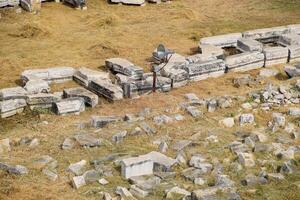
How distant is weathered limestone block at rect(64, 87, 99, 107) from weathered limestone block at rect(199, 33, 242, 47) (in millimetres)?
4719

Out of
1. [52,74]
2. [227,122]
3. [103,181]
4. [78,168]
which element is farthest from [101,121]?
[52,74]

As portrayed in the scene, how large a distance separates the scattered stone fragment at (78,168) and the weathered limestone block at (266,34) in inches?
346

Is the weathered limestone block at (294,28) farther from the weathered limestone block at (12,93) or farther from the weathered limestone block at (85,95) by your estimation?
the weathered limestone block at (12,93)

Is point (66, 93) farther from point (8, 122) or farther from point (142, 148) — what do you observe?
point (142, 148)

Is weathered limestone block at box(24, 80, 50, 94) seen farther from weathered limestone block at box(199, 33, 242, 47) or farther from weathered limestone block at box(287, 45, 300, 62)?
weathered limestone block at box(287, 45, 300, 62)

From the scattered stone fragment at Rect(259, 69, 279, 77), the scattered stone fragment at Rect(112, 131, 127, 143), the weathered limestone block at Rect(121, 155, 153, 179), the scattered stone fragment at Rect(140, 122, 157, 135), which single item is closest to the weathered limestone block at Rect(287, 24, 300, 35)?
the scattered stone fragment at Rect(259, 69, 279, 77)

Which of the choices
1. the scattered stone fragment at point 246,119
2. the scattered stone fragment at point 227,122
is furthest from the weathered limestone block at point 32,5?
the scattered stone fragment at point 246,119

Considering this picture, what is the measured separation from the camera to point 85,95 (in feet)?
44.1

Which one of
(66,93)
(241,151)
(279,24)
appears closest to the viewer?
(241,151)

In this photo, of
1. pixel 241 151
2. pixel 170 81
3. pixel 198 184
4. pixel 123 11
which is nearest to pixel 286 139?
pixel 241 151

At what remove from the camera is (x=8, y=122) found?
12641mm

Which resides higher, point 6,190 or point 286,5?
point 286,5

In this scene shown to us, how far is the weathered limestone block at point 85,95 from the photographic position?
13.4 meters

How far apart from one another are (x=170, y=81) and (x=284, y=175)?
196 inches
